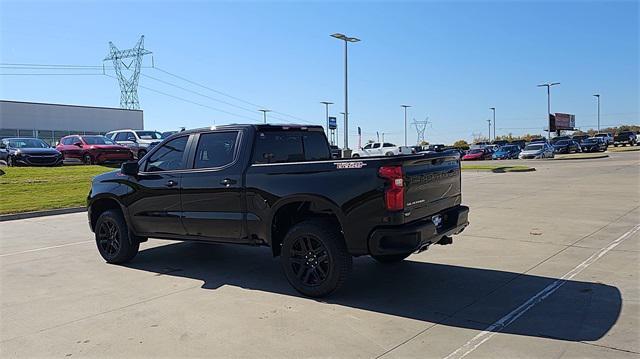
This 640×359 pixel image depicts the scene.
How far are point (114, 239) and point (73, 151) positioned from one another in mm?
20452

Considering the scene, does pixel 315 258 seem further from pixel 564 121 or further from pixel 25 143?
pixel 564 121

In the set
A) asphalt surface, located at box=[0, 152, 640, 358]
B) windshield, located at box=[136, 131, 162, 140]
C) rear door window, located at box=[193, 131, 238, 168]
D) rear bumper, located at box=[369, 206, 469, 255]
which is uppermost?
windshield, located at box=[136, 131, 162, 140]

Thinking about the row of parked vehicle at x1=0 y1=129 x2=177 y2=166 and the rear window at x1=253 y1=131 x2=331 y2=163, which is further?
the row of parked vehicle at x1=0 y1=129 x2=177 y2=166

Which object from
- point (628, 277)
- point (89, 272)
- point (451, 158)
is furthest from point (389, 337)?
point (89, 272)

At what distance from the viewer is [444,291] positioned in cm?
565

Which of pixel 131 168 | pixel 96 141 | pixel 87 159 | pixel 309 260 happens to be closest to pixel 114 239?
pixel 131 168

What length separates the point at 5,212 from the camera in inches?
506

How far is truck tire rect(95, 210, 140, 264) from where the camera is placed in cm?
735

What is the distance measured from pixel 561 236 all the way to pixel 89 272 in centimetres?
728

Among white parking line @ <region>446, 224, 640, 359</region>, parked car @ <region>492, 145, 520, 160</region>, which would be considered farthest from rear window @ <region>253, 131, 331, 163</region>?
parked car @ <region>492, 145, 520, 160</region>

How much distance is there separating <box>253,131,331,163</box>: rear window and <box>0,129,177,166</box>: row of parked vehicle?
58.8 ft

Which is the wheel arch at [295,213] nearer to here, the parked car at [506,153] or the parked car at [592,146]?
the parked car at [506,153]

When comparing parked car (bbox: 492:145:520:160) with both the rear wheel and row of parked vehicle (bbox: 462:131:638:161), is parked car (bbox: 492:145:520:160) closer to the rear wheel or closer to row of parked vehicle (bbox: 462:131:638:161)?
row of parked vehicle (bbox: 462:131:638:161)

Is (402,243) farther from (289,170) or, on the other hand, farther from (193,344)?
(193,344)
